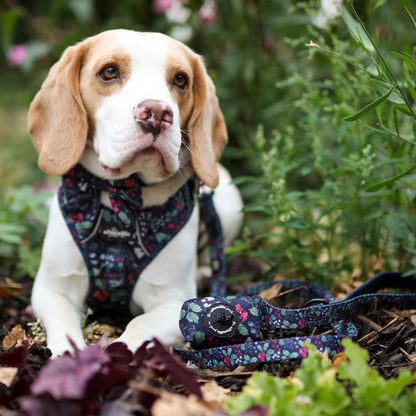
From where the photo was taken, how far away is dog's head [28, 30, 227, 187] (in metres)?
1.90

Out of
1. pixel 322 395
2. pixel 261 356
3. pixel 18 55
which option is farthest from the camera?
pixel 18 55

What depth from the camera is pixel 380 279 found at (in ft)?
7.16

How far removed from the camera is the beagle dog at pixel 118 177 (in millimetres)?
1956

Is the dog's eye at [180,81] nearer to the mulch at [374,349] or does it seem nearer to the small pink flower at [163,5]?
the mulch at [374,349]

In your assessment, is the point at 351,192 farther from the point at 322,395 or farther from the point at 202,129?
the point at 322,395

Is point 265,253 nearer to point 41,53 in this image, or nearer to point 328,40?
point 328,40

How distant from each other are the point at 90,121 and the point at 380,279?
1.44 meters

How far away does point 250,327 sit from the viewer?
1.84 meters

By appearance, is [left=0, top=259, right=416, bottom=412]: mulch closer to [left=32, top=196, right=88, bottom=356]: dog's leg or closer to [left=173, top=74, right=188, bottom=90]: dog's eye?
[left=32, top=196, right=88, bottom=356]: dog's leg

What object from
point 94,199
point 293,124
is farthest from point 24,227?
point 293,124

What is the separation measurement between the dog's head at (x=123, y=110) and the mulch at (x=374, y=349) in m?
0.76

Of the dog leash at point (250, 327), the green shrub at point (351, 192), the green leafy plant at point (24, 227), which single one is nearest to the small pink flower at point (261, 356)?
the dog leash at point (250, 327)

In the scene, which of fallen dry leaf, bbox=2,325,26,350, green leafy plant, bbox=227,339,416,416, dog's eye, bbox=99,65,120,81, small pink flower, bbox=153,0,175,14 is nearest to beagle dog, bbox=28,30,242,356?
dog's eye, bbox=99,65,120,81

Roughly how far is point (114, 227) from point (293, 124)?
260 centimetres
